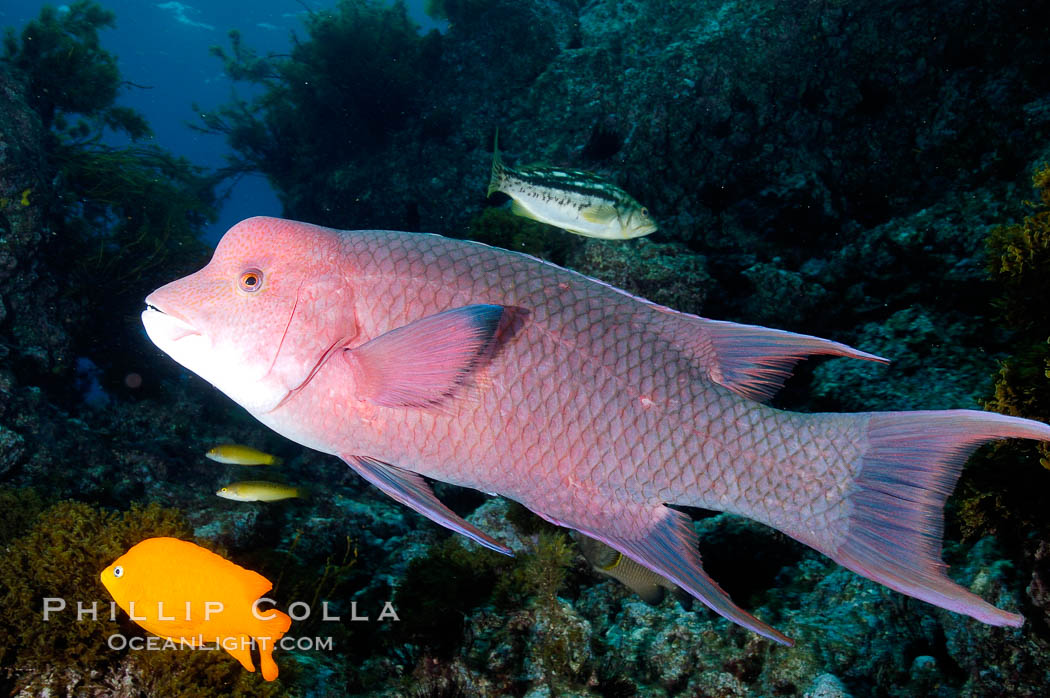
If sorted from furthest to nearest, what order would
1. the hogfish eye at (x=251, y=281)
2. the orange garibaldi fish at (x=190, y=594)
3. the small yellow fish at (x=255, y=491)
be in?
the small yellow fish at (x=255, y=491)
the orange garibaldi fish at (x=190, y=594)
the hogfish eye at (x=251, y=281)

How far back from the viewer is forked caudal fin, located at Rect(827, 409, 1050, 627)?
1.32 meters

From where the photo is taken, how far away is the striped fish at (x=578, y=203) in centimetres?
496

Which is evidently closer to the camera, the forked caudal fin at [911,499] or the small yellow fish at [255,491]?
the forked caudal fin at [911,499]

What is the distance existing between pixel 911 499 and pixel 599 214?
3933 mm

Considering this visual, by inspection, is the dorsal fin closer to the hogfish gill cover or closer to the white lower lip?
the hogfish gill cover

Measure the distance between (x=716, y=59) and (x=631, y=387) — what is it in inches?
423

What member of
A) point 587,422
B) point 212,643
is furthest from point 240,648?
point 587,422

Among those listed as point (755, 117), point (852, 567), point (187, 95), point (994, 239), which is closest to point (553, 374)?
point (852, 567)

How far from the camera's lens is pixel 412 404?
1.67 meters

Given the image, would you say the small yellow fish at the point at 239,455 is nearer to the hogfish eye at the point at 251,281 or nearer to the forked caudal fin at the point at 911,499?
the hogfish eye at the point at 251,281

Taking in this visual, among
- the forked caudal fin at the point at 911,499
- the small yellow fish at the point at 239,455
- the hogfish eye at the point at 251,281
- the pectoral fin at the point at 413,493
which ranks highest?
the hogfish eye at the point at 251,281

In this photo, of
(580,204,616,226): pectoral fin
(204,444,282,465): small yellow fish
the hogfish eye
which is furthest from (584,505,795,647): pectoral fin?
(204,444,282,465): small yellow fish

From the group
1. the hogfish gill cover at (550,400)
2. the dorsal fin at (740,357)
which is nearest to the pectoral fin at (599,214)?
the hogfish gill cover at (550,400)

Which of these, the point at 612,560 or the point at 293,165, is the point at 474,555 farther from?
the point at 293,165
